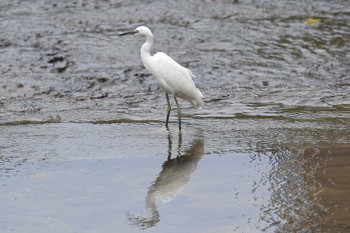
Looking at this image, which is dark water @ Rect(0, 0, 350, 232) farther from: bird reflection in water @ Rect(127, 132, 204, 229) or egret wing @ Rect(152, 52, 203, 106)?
egret wing @ Rect(152, 52, 203, 106)

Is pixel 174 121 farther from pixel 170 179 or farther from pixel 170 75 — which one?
pixel 170 179

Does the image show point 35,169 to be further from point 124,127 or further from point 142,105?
point 142,105

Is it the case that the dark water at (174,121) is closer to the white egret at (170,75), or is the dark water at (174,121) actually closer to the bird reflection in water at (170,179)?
the bird reflection in water at (170,179)

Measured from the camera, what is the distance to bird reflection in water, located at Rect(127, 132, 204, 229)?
614cm

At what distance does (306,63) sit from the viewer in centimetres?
1288

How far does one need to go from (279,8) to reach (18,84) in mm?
6180

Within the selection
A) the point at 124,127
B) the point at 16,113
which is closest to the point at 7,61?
the point at 16,113

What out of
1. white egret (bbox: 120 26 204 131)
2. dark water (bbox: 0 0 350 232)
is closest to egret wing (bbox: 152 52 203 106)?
white egret (bbox: 120 26 204 131)

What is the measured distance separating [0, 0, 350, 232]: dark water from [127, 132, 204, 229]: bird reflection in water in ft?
0.06

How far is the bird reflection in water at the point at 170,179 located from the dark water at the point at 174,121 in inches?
0.7

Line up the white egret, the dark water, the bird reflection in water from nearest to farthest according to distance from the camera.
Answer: the bird reflection in water, the dark water, the white egret

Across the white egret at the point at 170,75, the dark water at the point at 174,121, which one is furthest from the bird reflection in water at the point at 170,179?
the white egret at the point at 170,75

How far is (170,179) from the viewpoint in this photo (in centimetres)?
712

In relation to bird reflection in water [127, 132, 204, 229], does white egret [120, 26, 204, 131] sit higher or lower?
higher
